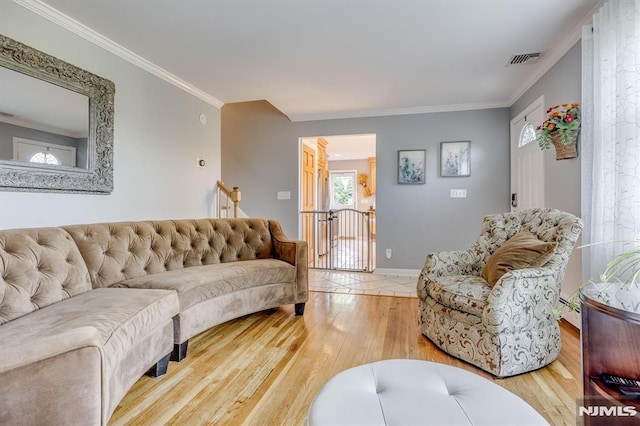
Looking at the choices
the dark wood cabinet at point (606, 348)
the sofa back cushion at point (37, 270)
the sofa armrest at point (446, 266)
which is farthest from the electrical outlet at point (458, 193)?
the sofa back cushion at point (37, 270)

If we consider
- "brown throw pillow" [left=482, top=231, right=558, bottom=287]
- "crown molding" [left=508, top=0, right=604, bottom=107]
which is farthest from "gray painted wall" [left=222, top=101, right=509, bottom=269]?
"brown throw pillow" [left=482, top=231, right=558, bottom=287]

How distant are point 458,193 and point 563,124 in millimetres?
1974

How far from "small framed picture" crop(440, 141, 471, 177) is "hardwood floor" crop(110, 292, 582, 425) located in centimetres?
231

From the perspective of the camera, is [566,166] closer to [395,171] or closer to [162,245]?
[395,171]

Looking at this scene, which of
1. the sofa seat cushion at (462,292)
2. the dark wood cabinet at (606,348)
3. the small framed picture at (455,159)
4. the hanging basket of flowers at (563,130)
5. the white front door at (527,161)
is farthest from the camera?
the small framed picture at (455,159)

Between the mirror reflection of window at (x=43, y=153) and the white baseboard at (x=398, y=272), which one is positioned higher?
the mirror reflection of window at (x=43, y=153)

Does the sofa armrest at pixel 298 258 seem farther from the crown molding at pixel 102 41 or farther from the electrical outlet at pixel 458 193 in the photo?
the electrical outlet at pixel 458 193

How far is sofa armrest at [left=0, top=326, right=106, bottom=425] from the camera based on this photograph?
1.02 m

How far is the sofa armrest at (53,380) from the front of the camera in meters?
1.02

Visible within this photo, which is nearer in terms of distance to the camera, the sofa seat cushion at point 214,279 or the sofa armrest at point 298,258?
the sofa seat cushion at point 214,279

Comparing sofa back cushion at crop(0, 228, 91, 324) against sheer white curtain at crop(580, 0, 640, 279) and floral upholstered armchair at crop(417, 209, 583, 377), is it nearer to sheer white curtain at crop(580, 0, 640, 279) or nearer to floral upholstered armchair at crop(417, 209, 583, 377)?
floral upholstered armchair at crop(417, 209, 583, 377)

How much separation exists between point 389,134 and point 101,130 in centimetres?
352

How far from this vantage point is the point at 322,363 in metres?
1.96

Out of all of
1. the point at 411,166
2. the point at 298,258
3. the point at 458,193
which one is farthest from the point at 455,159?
the point at 298,258
